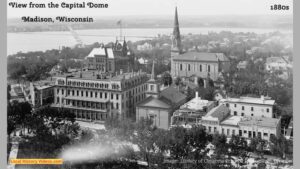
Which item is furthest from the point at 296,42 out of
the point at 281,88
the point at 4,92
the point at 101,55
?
the point at 101,55

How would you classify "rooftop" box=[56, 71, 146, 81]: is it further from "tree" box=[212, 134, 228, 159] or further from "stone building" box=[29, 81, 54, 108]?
"tree" box=[212, 134, 228, 159]

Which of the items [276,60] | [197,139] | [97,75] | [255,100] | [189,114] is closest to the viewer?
[197,139]

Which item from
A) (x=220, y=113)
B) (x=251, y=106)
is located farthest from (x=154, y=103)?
(x=251, y=106)

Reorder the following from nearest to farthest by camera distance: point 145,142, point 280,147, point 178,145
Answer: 1. point 178,145
2. point 145,142
3. point 280,147

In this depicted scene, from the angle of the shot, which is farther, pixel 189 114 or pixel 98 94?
pixel 98 94

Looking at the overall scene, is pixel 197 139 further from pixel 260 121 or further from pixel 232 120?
pixel 232 120

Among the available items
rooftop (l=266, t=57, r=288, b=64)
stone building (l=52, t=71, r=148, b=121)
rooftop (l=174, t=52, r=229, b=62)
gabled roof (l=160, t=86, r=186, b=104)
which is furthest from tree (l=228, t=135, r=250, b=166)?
rooftop (l=174, t=52, r=229, b=62)

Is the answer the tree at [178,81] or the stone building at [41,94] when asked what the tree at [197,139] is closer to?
the stone building at [41,94]
